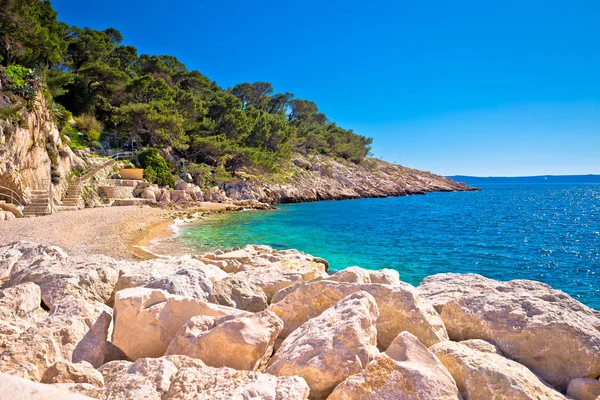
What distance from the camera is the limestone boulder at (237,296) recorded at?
4859mm

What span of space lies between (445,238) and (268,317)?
75.3ft

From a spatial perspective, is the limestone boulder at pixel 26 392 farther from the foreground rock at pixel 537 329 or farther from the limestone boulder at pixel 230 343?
the foreground rock at pixel 537 329

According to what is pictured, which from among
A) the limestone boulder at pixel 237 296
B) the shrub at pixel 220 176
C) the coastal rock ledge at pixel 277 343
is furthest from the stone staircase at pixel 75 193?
the limestone boulder at pixel 237 296

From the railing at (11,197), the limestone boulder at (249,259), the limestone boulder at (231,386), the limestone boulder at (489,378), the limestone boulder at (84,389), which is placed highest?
the railing at (11,197)

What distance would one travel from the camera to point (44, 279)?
488cm

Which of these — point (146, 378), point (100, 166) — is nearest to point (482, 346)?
point (146, 378)

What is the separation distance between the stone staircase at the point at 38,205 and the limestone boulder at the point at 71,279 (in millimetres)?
20070

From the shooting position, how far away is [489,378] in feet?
9.73

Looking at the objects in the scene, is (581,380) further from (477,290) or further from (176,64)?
(176,64)

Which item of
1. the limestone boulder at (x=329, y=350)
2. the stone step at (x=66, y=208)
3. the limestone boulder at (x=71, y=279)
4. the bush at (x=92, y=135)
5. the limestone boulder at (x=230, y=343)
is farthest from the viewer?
the bush at (x=92, y=135)

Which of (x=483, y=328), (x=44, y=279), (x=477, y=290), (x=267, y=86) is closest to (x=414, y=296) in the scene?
(x=483, y=328)

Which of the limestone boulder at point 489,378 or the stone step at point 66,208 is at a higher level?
the stone step at point 66,208

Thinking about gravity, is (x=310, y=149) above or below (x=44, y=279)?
above

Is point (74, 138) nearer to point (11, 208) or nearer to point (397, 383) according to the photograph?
point (11, 208)
